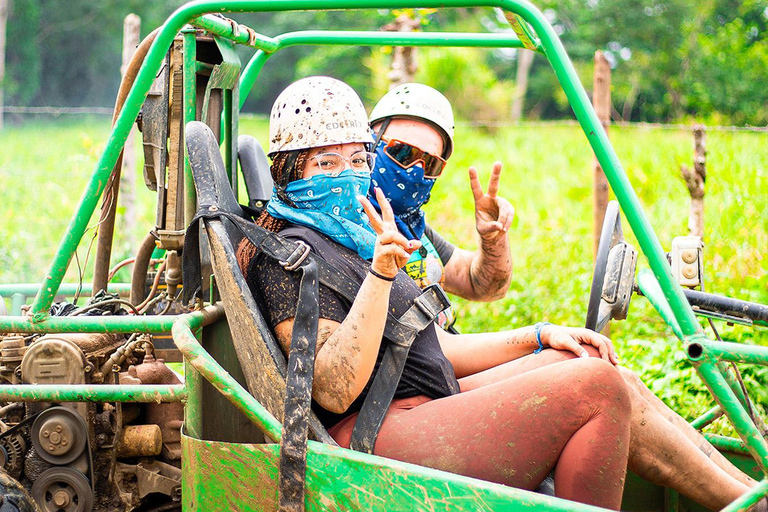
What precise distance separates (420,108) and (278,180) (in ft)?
2.43

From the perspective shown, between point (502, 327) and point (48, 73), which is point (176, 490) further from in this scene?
point (48, 73)

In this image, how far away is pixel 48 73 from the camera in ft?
118

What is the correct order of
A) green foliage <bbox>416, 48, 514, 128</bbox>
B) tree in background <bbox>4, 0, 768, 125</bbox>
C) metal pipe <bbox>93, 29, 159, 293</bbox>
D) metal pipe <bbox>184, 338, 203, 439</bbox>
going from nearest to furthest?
metal pipe <bbox>184, 338, 203, 439</bbox>, metal pipe <bbox>93, 29, 159, 293</bbox>, green foliage <bbox>416, 48, 514, 128</bbox>, tree in background <bbox>4, 0, 768, 125</bbox>

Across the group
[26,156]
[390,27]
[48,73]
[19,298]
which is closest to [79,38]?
[48,73]

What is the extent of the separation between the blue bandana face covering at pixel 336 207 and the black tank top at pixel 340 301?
26mm

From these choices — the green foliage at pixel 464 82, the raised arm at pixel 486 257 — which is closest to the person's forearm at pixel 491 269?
the raised arm at pixel 486 257

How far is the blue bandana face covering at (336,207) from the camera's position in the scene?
223 centimetres

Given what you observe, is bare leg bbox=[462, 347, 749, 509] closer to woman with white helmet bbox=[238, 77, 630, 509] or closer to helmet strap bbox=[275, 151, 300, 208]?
woman with white helmet bbox=[238, 77, 630, 509]

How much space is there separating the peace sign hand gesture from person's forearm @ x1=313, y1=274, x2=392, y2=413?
98cm

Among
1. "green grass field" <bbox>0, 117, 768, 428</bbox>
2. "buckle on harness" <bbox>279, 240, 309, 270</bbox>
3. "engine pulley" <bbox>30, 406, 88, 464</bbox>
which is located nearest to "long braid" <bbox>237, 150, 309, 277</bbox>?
"buckle on harness" <bbox>279, 240, 309, 270</bbox>

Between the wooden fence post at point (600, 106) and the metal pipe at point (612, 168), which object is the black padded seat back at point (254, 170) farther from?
the wooden fence post at point (600, 106)

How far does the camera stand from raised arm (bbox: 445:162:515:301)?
2912 mm

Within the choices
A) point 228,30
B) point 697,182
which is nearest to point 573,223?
point 697,182

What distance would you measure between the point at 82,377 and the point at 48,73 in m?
37.2
